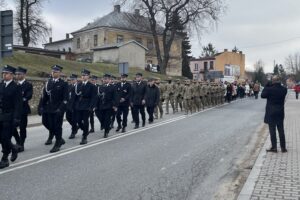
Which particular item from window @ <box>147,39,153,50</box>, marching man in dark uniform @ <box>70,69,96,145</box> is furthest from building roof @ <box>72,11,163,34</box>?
marching man in dark uniform @ <box>70,69,96,145</box>

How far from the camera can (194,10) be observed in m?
52.2

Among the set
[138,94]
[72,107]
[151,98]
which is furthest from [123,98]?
[151,98]

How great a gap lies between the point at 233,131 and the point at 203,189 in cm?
806

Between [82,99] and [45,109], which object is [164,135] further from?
[45,109]

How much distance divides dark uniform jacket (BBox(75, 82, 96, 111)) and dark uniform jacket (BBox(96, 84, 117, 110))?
1406mm

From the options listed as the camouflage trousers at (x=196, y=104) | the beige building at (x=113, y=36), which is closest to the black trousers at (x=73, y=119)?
the camouflage trousers at (x=196, y=104)

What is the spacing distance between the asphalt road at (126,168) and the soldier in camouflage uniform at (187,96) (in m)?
8.66

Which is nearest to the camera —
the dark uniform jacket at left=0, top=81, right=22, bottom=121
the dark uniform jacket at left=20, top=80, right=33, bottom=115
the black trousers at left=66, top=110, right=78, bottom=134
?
the dark uniform jacket at left=0, top=81, right=22, bottom=121

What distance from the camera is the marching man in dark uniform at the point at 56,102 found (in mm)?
10141

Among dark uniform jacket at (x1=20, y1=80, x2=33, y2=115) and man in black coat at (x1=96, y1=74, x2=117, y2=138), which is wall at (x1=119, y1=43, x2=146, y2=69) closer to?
man in black coat at (x1=96, y1=74, x2=117, y2=138)

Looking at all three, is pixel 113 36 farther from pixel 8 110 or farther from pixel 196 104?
pixel 8 110

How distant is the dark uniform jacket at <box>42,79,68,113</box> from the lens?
1016 cm

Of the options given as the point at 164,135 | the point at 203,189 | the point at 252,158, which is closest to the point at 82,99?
the point at 164,135

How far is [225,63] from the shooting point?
97500 mm
